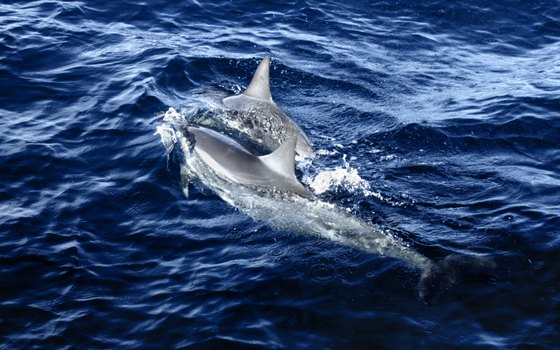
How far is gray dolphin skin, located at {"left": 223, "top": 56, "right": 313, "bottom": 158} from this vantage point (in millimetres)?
13273

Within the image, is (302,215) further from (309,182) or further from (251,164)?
(251,164)

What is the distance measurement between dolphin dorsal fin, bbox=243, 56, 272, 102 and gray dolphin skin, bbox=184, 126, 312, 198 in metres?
2.18

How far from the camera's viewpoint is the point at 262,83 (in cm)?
1441

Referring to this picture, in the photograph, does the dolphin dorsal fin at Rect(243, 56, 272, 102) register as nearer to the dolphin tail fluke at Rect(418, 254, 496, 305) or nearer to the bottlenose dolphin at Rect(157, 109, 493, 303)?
the bottlenose dolphin at Rect(157, 109, 493, 303)

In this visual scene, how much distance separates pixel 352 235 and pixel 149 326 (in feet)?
10.6

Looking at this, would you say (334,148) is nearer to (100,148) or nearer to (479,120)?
(479,120)

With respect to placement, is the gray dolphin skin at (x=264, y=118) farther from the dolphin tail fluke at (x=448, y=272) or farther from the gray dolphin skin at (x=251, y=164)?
the dolphin tail fluke at (x=448, y=272)

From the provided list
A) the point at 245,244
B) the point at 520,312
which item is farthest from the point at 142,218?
the point at 520,312

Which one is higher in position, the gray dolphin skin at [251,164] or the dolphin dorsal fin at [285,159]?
the dolphin dorsal fin at [285,159]

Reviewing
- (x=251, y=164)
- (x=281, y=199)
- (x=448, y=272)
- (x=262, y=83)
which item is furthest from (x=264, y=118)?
(x=448, y=272)

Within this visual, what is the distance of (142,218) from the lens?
418 inches

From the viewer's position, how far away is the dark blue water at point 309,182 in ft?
27.4

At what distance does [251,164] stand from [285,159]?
0.68 metres

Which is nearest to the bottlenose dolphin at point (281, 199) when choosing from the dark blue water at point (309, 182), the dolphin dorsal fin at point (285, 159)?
the dolphin dorsal fin at point (285, 159)
